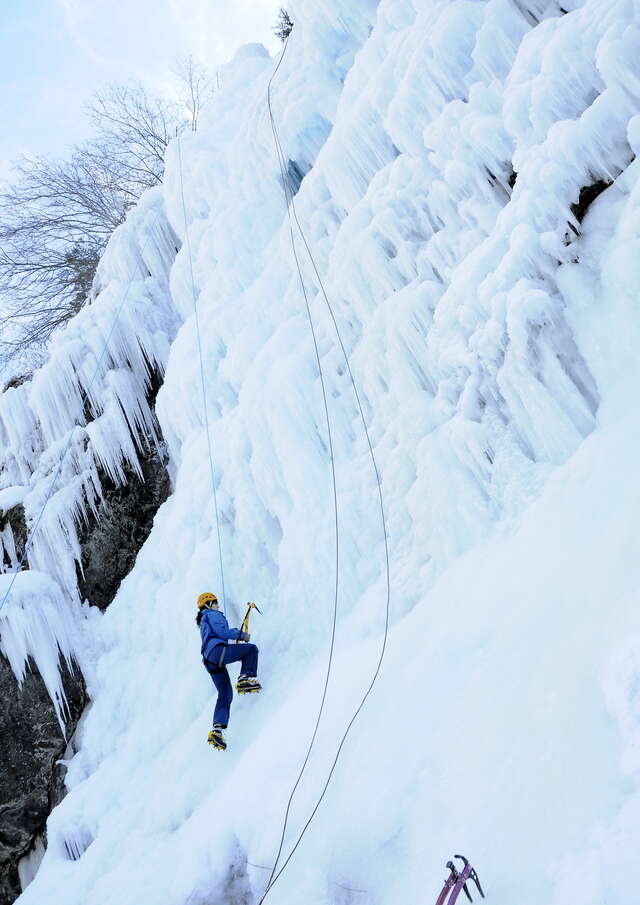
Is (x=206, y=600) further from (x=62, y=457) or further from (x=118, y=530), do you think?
(x=62, y=457)

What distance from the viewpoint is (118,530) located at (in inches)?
262

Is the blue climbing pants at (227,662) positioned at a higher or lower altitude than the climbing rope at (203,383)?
lower

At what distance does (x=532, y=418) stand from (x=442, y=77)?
10.0ft

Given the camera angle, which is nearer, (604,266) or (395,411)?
(604,266)

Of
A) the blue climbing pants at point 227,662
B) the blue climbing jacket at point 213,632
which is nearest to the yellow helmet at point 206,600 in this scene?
the blue climbing jacket at point 213,632

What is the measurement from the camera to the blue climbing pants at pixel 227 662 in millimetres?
4148

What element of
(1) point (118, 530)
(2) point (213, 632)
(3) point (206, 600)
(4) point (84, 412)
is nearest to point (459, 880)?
(2) point (213, 632)

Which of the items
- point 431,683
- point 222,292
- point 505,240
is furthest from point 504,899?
point 222,292

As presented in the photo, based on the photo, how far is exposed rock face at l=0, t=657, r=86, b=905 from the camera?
5160 millimetres

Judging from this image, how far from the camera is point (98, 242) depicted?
1312 centimetres

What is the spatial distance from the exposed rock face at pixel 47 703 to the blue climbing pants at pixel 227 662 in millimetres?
2181

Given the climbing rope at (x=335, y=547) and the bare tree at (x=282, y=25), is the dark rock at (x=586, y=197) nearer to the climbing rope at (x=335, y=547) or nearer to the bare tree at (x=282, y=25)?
the climbing rope at (x=335, y=547)

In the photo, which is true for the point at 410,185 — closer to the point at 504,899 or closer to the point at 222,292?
the point at 222,292

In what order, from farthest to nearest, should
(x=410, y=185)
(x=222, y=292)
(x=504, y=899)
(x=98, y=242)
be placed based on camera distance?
(x=98, y=242) → (x=222, y=292) → (x=410, y=185) → (x=504, y=899)
